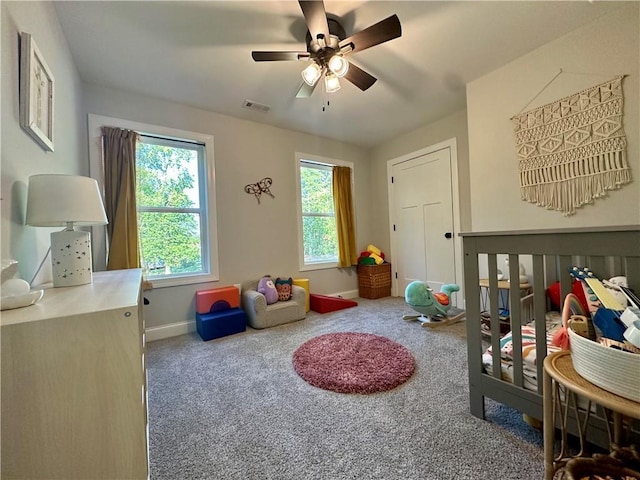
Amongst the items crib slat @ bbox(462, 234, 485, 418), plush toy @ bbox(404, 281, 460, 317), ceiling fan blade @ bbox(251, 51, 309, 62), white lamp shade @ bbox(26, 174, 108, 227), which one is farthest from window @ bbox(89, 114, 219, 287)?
crib slat @ bbox(462, 234, 485, 418)

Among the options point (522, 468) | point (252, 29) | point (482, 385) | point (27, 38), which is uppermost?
point (252, 29)

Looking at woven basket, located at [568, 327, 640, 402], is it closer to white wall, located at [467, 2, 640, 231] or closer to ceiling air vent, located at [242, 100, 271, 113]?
white wall, located at [467, 2, 640, 231]

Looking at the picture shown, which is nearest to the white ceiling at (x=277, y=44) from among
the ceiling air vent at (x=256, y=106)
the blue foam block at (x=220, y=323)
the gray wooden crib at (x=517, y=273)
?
the ceiling air vent at (x=256, y=106)

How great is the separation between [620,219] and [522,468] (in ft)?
6.36

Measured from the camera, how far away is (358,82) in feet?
6.84

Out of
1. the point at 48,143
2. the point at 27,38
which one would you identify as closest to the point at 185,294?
the point at 48,143

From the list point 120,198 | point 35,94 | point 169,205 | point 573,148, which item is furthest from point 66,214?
point 573,148

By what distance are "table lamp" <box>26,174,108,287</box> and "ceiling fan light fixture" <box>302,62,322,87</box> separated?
1522mm

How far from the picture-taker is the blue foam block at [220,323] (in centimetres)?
249

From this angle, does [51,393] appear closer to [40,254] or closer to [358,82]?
[40,254]

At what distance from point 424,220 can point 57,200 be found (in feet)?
12.1

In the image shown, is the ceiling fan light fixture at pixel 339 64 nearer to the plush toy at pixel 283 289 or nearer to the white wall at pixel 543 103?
the white wall at pixel 543 103

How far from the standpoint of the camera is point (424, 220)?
3693 millimetres

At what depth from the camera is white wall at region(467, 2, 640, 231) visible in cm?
179
